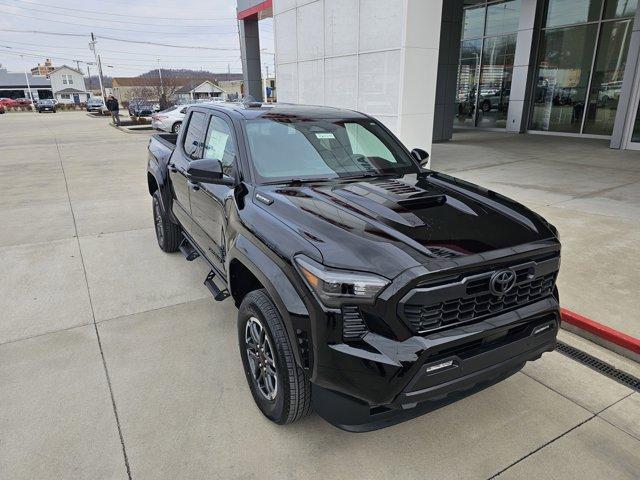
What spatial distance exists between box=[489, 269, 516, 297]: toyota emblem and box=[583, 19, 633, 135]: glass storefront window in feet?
51.5

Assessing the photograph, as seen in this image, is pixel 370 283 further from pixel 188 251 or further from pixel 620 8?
pixel 620 8

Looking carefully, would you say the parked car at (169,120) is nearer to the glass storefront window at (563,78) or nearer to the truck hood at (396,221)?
the glass storefront window at (563,78)

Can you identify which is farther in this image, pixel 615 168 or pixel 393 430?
pixel 615 168

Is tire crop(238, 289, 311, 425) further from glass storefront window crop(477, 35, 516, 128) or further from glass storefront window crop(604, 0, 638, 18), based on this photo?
glass storefront window crop(477, 35, 516, 128)

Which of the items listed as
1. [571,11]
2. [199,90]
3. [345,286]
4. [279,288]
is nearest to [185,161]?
[279,288]

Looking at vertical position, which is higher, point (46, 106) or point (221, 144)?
point (221, 144)

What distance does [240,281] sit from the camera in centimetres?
310

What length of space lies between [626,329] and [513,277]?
1.98 m

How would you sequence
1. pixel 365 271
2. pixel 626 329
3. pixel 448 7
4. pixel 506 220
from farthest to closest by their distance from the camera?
pixel 448 7 → pixel 626 329 → pixel 506 220 → pixel 365 271

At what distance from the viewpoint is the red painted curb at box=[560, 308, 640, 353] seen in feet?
11.0

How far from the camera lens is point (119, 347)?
3592 millimetres

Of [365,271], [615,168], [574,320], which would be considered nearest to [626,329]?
[574,320]

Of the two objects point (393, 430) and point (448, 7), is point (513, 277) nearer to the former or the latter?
point (393, 430)

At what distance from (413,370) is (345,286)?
1.57 feet
